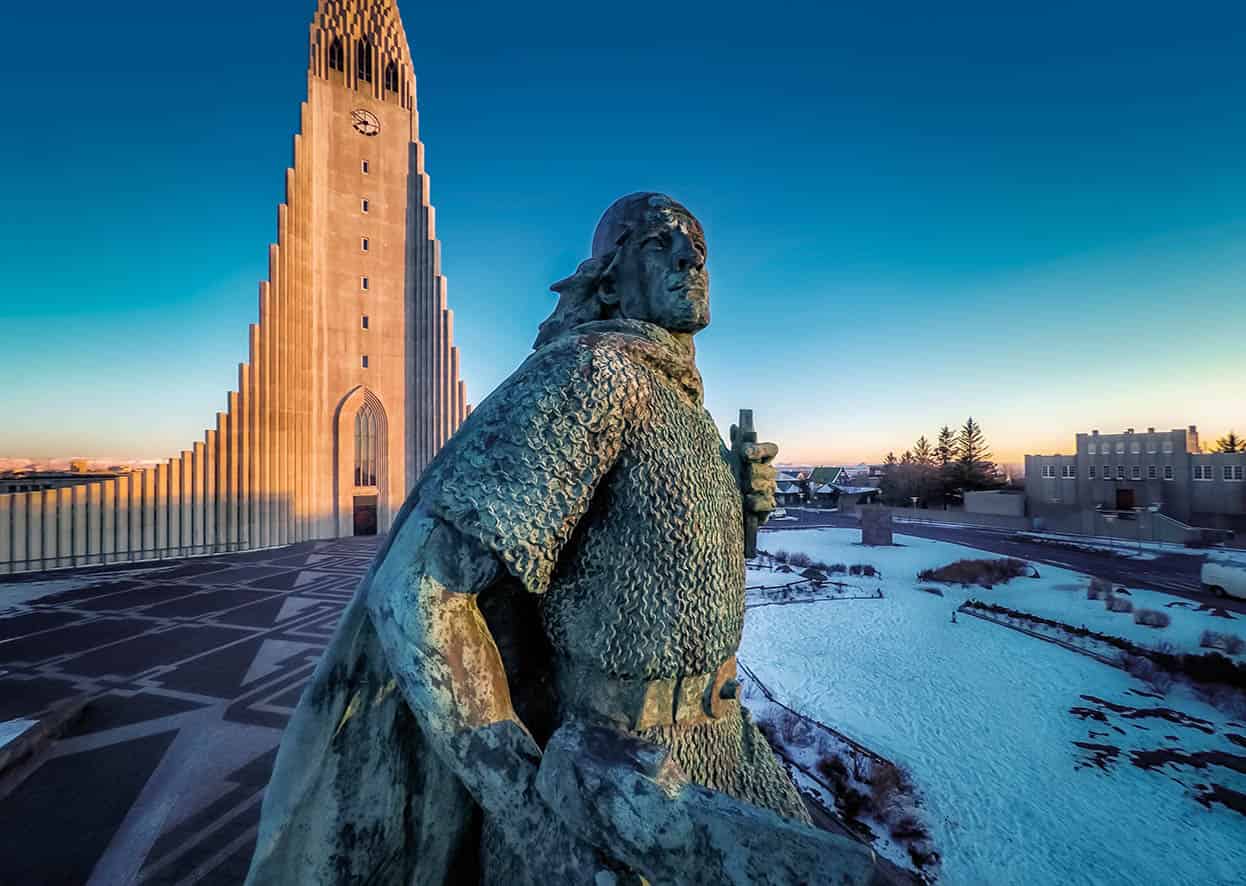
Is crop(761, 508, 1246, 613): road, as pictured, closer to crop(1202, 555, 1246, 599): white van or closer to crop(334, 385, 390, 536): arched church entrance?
crop(1202, 555, 1246, 599): white van

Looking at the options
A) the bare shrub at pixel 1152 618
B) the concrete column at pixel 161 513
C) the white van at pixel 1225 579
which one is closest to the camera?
the bare shrub at pixel 1152 618

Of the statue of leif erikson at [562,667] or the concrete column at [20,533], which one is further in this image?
the concrete column at [20,533]

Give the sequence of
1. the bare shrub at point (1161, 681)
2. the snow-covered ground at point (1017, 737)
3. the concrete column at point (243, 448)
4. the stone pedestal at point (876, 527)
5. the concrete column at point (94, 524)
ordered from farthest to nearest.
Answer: the stone pedestal at point (876, 527), the concrete column at point (243, 448), the concrete column at point (94, 524), the bare shrub at point (1161, 681), the snow-covered ground at point (1017, 737)

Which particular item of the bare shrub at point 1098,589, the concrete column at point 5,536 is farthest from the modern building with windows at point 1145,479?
the concrete column at point 5,536

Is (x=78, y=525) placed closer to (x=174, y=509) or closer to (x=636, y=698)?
(x=174, y=509)

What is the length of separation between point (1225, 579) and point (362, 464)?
3088 centimetres

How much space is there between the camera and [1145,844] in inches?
230

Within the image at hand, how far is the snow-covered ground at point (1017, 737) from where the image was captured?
18.6ft

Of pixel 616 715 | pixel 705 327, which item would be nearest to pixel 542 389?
pixel 705 327

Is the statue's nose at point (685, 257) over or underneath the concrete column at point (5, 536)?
over

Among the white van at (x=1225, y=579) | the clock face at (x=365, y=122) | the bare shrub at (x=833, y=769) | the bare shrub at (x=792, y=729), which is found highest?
the clock face at (x=365, y=122)

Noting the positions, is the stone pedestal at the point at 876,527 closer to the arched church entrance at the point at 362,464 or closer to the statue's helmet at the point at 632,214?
the arched church entrance at the point at 362,464

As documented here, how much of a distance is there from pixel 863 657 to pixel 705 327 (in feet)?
40.0

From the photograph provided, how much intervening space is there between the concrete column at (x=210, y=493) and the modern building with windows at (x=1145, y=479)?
150 feet
